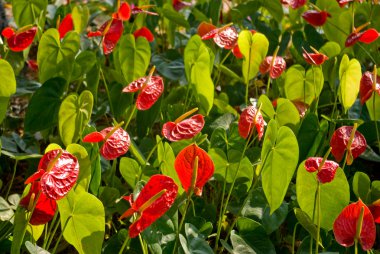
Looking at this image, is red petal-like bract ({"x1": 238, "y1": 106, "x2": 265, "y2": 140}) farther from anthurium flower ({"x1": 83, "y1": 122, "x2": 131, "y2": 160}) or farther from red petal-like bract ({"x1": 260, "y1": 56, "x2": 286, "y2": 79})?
red petal-like bract ({"x1": 260, "y1": 56, "x2": 286, "y2": 79})

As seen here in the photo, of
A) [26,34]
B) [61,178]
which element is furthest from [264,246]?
[26,34]

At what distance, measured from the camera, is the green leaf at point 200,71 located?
1.53 m

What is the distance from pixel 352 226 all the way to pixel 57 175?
423 millimetres

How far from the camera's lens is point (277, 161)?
124 centimetres

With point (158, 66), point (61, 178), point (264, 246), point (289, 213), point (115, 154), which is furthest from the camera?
point (158, 66)

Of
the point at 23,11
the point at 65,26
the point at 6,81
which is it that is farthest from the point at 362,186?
the point at 23,11

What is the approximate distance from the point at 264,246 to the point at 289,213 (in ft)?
0.58

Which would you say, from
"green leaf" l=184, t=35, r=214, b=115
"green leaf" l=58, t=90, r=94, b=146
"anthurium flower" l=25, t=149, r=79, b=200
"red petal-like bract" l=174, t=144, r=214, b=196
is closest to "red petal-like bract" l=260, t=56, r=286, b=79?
"green leaf" l=184, t=35, r=214, b=115

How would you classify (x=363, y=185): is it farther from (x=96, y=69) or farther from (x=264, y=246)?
(x=96, y=69)

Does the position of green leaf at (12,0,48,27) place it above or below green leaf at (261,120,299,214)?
below

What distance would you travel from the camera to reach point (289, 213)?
4.69ft

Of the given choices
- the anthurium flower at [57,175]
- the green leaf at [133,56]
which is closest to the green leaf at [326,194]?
the anthurium flower at [57,175]

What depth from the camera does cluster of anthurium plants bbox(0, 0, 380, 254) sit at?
107 centimetres

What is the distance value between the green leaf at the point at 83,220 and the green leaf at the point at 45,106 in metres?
0.48
